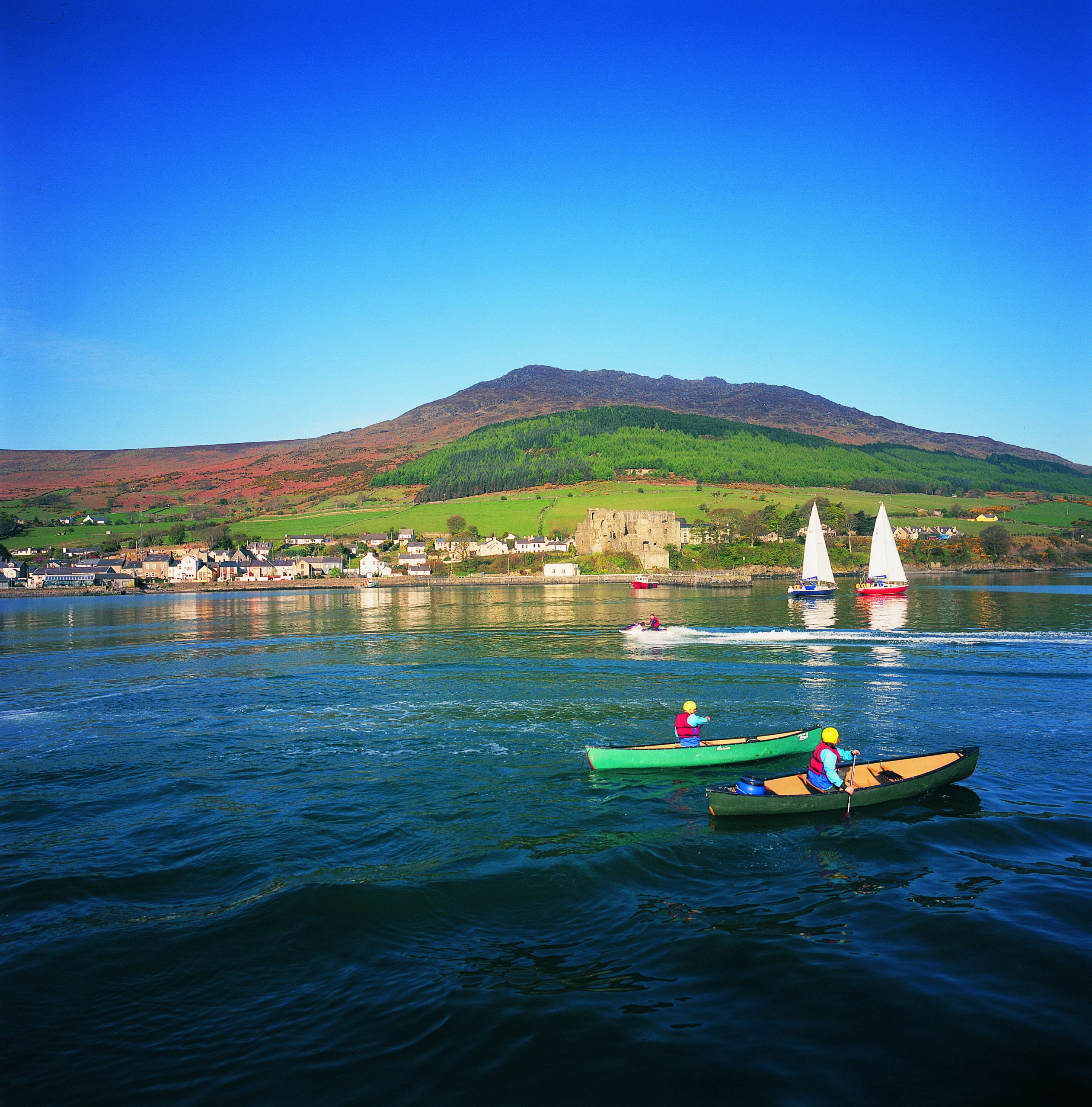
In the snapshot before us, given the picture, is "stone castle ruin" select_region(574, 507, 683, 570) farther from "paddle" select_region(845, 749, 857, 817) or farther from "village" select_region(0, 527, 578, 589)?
"paddle" select_region(845, 749, 857, 817)

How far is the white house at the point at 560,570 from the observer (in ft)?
393

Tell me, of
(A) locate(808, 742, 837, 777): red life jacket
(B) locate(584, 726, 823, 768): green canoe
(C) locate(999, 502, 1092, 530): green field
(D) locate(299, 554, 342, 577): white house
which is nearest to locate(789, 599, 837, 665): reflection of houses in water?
(B) locate(584, 726, 823, 768): green canoe

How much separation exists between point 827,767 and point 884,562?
222 ft

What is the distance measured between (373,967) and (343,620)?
2076 inches

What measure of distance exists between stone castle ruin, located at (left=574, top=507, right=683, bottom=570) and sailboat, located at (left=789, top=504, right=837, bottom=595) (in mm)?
46339

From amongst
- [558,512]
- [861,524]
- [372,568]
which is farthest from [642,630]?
[558,512]

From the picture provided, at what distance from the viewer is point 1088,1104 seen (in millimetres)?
6793

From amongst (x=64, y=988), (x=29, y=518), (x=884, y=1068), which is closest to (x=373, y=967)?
(x=64, y=988)

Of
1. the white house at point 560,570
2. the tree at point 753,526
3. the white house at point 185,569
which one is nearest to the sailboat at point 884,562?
the white house at point 560,570

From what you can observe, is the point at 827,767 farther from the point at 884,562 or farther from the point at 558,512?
the point at 558,512

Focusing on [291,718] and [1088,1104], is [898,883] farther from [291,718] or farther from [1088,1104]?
[291,718]

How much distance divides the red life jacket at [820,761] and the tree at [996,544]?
130 meters

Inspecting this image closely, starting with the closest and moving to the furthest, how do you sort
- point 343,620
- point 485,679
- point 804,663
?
point 485,679, point 804,663, point 343,620

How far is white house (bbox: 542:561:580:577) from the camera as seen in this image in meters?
120
